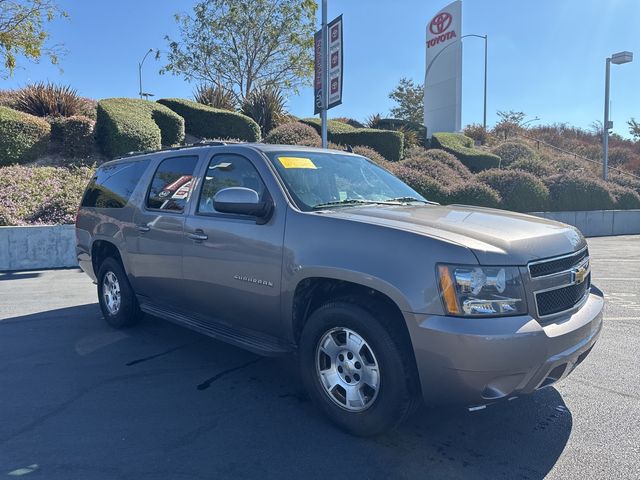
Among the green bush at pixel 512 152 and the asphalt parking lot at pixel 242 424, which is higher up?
the green bush at pixel 512 152

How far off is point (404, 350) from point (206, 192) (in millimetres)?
2290

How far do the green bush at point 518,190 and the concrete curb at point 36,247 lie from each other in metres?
11.9

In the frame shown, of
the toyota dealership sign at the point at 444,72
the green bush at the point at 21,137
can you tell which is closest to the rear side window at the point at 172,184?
the green bush at the point at 21,137

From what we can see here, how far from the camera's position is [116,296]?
19.1 ft

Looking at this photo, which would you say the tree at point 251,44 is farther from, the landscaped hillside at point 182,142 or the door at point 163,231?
the door at point 163,231

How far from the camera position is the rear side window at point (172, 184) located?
4.72 metres

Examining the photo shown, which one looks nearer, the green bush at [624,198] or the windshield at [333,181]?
the windshield at [333,181]

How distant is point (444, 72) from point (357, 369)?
2408 centimetres

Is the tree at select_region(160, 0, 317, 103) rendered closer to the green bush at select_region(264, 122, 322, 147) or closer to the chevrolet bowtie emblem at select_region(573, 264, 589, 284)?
the green bush at select_region(264, 122, 322, 147)

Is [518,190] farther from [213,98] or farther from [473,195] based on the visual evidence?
[213,98]

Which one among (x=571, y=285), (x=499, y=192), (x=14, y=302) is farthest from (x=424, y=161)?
(x=571, y=285)

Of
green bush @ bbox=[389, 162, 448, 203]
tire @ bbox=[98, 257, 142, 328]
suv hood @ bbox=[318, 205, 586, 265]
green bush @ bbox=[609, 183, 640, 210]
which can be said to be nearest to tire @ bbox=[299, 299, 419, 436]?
suv hood @ bbox=[318, 205, 586, 265]

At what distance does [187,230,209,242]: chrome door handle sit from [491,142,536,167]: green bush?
64.1 ft

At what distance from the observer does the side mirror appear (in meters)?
3.73
